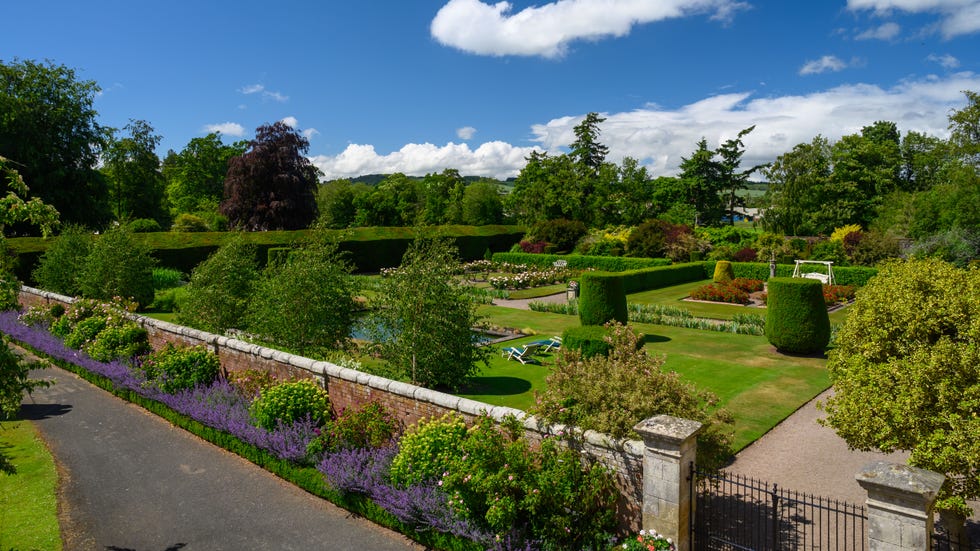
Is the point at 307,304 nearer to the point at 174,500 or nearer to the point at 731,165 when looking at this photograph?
the point at 174,500

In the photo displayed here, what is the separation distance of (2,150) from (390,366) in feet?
120

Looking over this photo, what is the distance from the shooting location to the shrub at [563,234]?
4306 cm

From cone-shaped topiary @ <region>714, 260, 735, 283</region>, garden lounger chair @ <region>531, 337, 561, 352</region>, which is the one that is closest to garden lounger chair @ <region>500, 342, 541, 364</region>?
garden lounger chair @ <region>531, 337, 561, 352</region>

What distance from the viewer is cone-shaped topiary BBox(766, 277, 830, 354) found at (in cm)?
1555

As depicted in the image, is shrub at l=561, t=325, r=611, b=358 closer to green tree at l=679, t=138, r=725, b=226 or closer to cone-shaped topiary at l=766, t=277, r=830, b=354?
cone-shaped topiary at l=766, t=277, r=830, b=354

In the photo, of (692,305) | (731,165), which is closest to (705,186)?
(731,165)

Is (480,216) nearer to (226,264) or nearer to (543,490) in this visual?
(226,264)

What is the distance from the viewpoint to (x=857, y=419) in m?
6.30

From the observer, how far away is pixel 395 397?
29.6 ft

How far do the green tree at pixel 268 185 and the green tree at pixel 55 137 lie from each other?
872cm

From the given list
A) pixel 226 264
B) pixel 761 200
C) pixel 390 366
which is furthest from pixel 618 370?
pixel 761 200

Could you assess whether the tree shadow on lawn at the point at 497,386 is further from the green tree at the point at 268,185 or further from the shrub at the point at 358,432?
the green tree at the point at 268,185

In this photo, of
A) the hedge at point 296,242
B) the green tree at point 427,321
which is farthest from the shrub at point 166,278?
the green tree at point 427,321

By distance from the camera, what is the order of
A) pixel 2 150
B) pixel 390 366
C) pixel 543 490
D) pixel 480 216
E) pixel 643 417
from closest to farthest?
pixel 543 490 < pixel 643 417 < pixel 390 366 < pixel 2 150 < pixel 480 216
